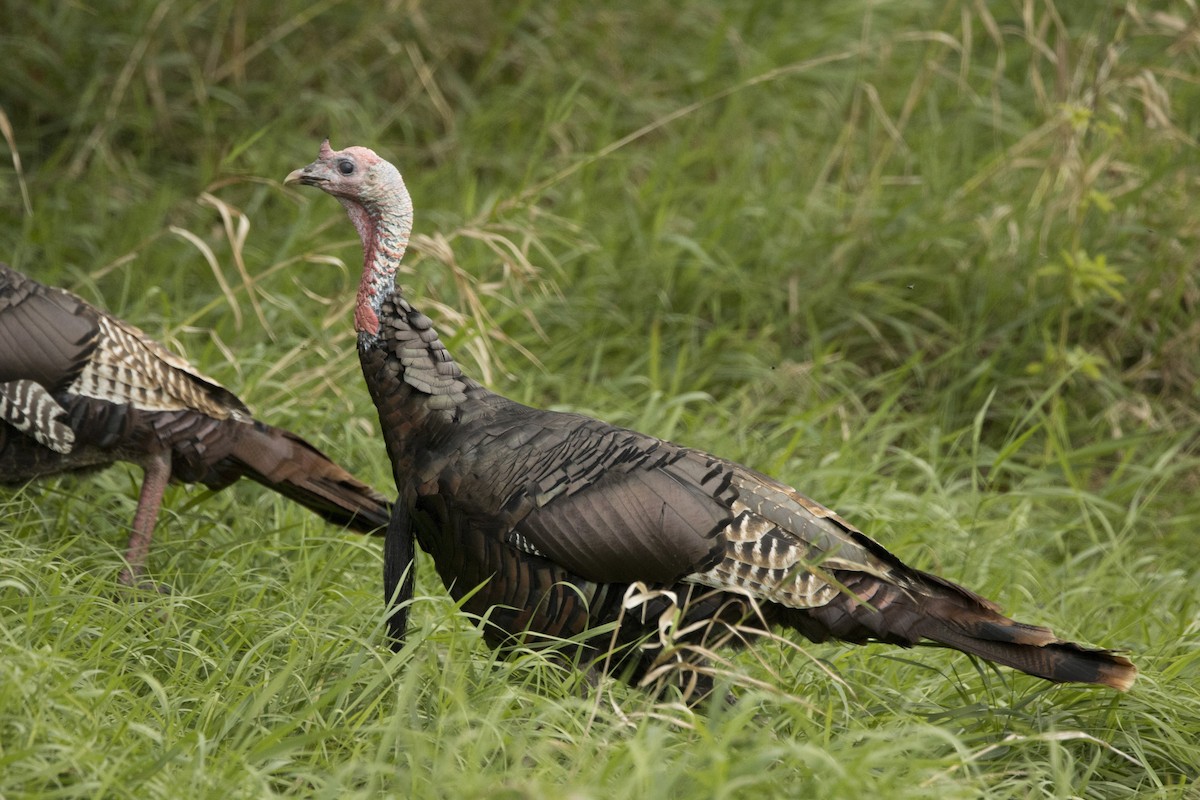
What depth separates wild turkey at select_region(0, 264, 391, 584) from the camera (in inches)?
143

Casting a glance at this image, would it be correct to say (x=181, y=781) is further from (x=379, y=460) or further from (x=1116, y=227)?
(x=1116, y=227)

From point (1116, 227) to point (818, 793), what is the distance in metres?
3.64

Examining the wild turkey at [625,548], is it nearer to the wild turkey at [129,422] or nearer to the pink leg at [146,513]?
the wild turkey at [129,422]

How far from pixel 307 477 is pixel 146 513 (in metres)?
0.41

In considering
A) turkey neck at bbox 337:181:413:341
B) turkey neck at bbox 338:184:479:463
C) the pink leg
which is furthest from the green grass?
turkey neck at bbox 337:181:413:341

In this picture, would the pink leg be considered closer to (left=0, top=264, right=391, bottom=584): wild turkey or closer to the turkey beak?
(left=0, top=264, right=391, bottom=584): wild turkey

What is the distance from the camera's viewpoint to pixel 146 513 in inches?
146

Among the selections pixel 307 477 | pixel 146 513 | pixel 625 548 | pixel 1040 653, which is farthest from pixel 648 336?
pixel 1040 653

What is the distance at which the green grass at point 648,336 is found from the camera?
8.99 ft

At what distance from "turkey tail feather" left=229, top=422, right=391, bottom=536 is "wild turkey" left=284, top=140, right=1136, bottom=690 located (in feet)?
1.44

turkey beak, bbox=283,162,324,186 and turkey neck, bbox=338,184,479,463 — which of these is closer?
turkey neck, bbox=338,184,479,463

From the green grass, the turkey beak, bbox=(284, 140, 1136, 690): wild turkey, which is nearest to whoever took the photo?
the green grass

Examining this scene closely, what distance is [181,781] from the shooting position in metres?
2.46

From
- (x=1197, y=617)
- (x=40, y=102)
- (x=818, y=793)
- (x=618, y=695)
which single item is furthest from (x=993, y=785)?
(x=40, y=102)
